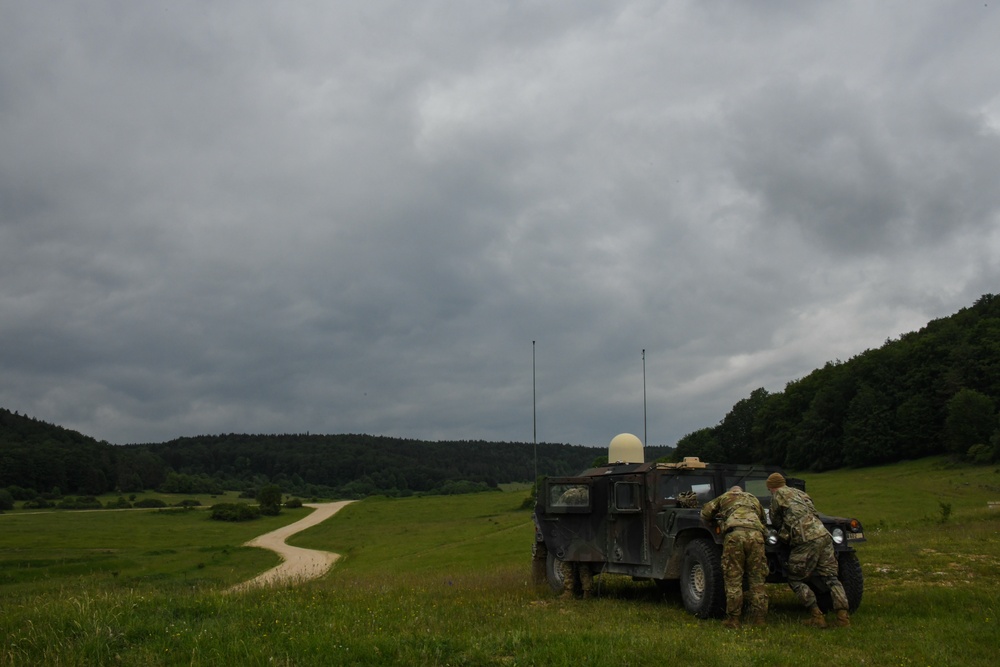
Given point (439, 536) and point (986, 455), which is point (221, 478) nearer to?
point (439, 536)

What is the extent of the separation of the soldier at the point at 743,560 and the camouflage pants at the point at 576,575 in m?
4.18

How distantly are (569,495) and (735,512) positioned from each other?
4.59 meters

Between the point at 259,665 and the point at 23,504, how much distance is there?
123 metres

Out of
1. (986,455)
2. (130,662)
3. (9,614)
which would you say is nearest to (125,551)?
(9,614)

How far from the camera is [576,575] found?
48.8 ft

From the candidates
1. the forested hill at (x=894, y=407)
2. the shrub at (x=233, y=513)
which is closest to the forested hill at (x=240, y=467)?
the forested hill at (x=894, y=407)

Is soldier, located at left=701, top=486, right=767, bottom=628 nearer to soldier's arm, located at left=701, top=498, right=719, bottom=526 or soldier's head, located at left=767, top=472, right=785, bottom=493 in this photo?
soldier's arm, located at left=701, top=498, right=719, bottom=526

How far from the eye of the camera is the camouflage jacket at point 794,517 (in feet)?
35.6

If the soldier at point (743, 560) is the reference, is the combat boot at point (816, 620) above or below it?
below

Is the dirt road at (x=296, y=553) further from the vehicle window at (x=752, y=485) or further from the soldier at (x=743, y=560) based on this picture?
the soldier at (x=743, y=560)

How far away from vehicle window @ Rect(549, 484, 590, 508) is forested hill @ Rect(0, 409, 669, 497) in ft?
308

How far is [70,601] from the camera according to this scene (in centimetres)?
1041

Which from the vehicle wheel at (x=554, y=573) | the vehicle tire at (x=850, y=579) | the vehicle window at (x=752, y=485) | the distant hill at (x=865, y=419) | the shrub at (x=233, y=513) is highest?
the distant hill at (x=865, y=419)

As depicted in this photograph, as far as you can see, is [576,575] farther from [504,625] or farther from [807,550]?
[504,625]
